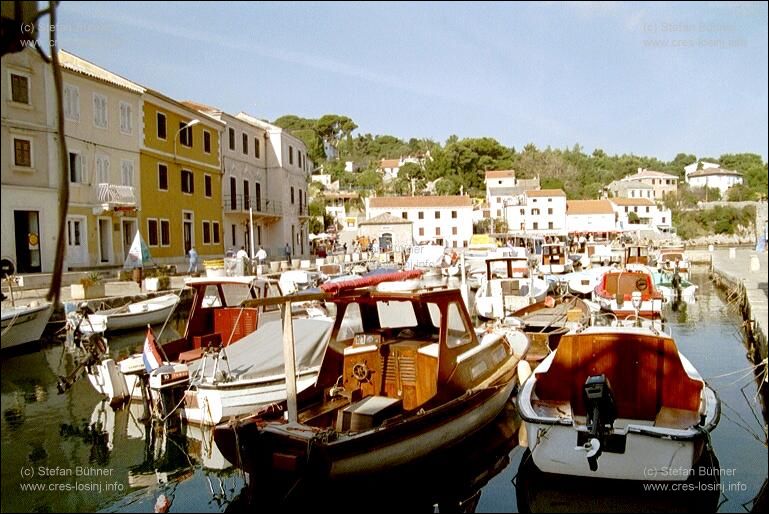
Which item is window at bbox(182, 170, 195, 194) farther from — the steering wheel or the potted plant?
the steering wheel

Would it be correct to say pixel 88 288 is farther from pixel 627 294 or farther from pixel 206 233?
pixel 627 294

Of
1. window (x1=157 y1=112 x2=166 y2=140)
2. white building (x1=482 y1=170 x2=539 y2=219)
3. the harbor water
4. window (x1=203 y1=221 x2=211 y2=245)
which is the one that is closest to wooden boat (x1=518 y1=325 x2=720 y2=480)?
the harbor water

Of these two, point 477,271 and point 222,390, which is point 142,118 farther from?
point 222,390

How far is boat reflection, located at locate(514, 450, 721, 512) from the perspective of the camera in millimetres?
7688

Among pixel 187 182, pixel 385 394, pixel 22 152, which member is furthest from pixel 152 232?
pixel 385 394

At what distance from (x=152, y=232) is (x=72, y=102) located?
7590 millimetres

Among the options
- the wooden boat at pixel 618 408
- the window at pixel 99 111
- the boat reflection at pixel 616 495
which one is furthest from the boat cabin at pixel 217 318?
the window at pixel 99 111

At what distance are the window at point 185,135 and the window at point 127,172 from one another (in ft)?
15.1

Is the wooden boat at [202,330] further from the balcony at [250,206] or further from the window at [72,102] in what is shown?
the balcony at [250,206]

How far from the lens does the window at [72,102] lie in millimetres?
26112

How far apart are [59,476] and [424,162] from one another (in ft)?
289

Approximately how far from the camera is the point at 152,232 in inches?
1245

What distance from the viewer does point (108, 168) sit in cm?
2864

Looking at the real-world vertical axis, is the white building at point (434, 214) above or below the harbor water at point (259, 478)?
A: above
